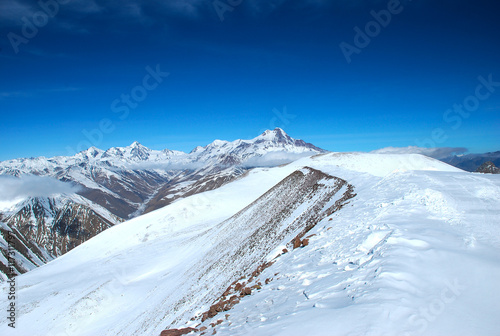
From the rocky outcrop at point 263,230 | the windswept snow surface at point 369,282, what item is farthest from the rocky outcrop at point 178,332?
the rocky outcrop at point 263,230

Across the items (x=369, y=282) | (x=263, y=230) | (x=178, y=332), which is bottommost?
(x=178, y=332)

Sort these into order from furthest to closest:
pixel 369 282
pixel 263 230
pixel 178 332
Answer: pixel 263 230 < pixel 178 332 < pixel 369 282

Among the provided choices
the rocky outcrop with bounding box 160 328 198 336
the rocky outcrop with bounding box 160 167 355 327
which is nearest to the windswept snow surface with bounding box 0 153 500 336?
the rocky outcrop with bounding box 160 167 355 327

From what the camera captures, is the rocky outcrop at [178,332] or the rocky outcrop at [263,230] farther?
the rocky outcrop at [263,230]

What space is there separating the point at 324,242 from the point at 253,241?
17054 millimetres

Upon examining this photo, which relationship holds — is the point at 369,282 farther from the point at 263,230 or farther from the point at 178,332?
the point at 263,230

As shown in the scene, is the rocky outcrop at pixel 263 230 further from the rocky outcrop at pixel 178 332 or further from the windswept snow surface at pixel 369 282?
the rocky outcrop at pixel 178 332

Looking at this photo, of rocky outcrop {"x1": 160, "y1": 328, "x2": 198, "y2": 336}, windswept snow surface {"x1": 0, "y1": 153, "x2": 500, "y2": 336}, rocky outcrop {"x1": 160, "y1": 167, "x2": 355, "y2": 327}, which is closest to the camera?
windswept snow surface {"x1": 0, "y1": 153, "x2": 500, "y2": 336}

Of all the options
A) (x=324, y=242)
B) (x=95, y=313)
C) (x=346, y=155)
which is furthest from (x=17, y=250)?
(x=324, y=242)

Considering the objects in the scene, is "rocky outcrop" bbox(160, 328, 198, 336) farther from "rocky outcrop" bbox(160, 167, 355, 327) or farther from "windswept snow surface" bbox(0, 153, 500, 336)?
"rocky outcrop" bbox(160, 167, 355, 327)

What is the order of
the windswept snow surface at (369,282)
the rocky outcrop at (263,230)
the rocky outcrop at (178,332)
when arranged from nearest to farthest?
the windswept snow surface at (369,282), the rocky outcrop at (178,332), the rocky outcrop at (263,230)

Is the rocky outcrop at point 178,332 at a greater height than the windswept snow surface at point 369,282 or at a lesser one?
lesser

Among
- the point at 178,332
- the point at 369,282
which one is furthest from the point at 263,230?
the point at 369,282

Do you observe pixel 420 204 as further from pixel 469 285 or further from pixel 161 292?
pixel 161 292
